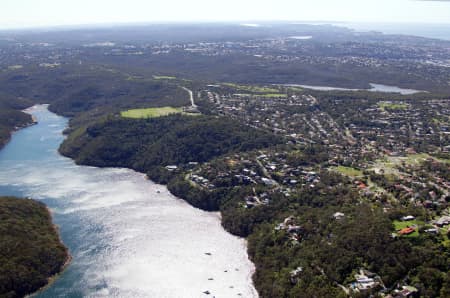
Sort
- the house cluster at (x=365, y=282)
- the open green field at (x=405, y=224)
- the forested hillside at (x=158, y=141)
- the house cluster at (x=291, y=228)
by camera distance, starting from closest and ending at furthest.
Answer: the house cluster at (x=365, y=282), the open green field at (x=405, y=224), the house cluster at (x=291, y=228), the forested hillside at (x=158, y=141)

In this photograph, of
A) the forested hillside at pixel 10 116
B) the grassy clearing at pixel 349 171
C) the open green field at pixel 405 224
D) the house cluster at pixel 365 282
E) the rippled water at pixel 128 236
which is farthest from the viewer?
the forested hillside at pixel 10 116

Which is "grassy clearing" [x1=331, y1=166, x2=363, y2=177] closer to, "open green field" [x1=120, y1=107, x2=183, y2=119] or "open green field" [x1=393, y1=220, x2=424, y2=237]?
"open green field" [x1=393, y1=220, x2=424, y2=237]

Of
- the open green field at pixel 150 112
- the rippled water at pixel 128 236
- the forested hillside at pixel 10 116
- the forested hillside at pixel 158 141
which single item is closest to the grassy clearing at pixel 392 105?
the forested hillside at pixel 158 141

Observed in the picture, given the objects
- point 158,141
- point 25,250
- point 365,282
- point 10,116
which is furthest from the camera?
point 10,116

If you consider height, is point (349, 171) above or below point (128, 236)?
above

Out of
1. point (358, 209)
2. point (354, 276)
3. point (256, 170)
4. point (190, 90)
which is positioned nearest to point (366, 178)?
point (358, 209)

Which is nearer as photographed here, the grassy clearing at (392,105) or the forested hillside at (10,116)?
the forested hillside at (10,116)

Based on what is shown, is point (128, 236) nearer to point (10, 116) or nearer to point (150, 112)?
point (150, 112)

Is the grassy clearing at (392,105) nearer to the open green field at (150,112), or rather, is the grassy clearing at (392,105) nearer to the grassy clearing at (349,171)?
the grassy clearing at (349,171)

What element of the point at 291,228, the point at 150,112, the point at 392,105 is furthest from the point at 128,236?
the point at 392,105
